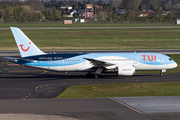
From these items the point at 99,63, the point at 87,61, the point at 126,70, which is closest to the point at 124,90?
the point at 126,70

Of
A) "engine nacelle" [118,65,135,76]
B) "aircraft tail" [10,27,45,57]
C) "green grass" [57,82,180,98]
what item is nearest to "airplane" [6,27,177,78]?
"aircraft tail" [10,27,45,57]

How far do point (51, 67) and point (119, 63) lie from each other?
10391mm

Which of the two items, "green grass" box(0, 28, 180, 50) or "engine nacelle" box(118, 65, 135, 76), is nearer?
"engine nacelle" box(118, 65, 135, 76)

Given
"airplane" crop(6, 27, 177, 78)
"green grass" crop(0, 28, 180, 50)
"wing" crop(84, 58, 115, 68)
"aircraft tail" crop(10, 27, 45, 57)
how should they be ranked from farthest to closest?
"green grass" crop(0, 28, 180, 50) → "aircraft tail" crop(10, 27, 45, 57) → "airplane" crop(6, 27, 177, 78) → "wing" crop(84, 58, 115, 68)

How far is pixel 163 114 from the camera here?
2333 cm

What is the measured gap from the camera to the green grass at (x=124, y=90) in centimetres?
3108

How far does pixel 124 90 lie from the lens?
33.5 m

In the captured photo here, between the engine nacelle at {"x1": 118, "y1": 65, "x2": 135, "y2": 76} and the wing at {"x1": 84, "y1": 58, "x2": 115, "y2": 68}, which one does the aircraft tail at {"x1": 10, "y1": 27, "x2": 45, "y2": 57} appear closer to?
the wing at {"x1": 84, "y1": 58, "x2": 115, "y2": 68}

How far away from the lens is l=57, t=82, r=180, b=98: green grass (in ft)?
102

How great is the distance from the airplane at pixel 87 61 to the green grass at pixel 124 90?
550cm

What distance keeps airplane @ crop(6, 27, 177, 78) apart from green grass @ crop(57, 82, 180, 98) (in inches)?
217

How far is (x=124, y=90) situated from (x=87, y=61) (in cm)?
1077

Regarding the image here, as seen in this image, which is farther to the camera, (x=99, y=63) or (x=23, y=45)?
(x=23, y=45)

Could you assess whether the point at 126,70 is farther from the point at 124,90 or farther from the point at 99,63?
the point at 124,90
